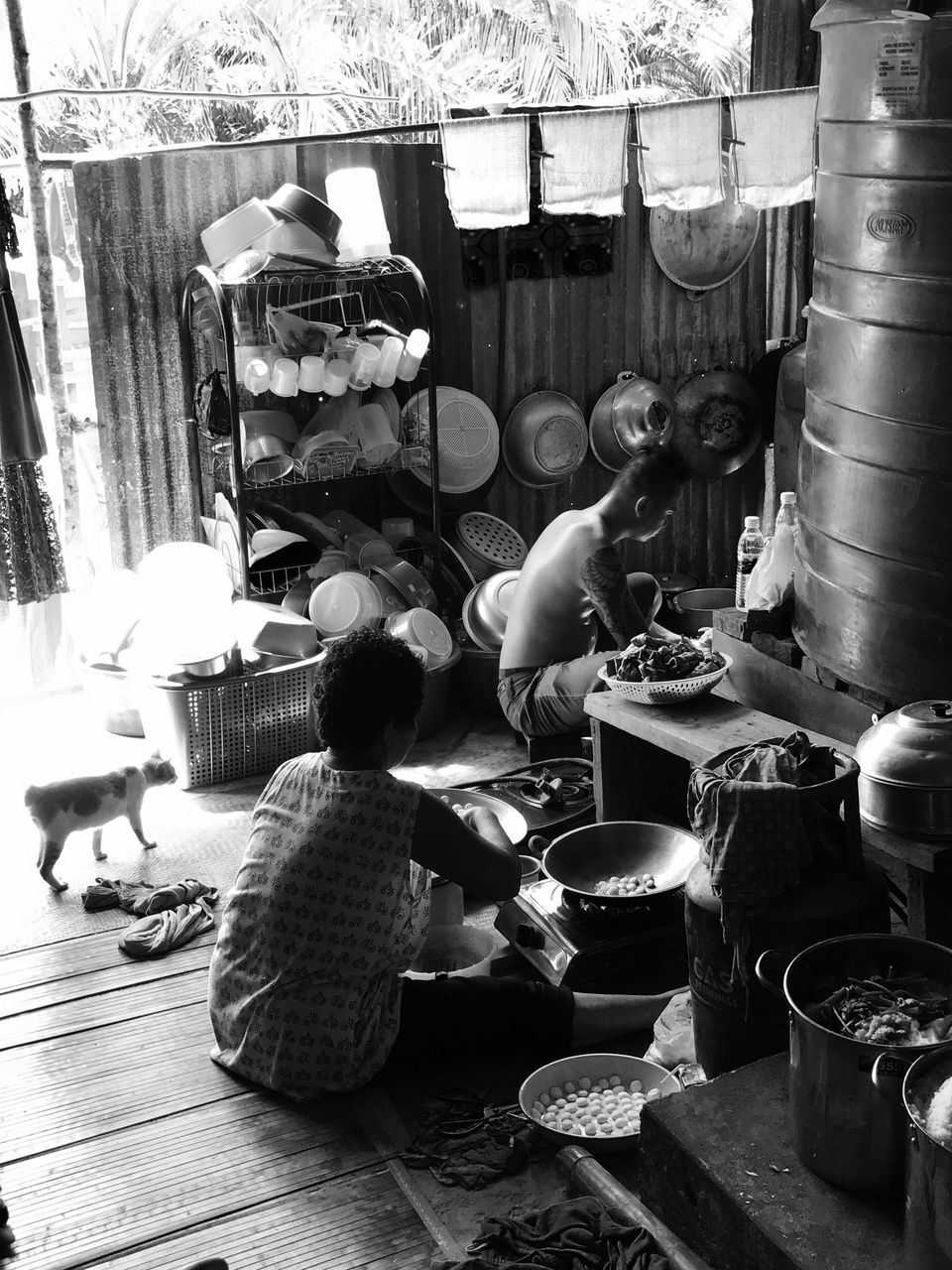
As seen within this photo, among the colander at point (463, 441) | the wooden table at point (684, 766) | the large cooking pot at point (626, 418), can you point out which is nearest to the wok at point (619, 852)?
the wooden table at point (684, 766)

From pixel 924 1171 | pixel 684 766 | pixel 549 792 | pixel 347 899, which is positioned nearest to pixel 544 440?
pixel 549 792

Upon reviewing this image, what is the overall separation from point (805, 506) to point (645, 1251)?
2.50 metres

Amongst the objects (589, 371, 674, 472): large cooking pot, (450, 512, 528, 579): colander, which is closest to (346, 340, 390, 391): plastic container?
(450, 512, 528, 579): colander

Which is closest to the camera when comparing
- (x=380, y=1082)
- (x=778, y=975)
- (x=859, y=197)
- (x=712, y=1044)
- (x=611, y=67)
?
(x=778, y=975)

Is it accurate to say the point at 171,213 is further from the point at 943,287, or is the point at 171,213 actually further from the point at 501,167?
the point at 943,287

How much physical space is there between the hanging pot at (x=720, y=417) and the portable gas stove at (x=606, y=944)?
4.32 m

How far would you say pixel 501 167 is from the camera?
20.5ft

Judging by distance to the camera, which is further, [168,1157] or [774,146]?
[774,146]

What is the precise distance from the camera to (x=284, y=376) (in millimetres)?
6285

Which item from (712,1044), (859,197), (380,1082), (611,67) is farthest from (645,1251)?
(611,67)

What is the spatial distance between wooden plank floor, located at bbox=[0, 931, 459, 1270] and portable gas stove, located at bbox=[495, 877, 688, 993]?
0.77 meters

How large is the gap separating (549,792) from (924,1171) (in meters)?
3.02

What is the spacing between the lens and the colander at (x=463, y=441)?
709 centimetres

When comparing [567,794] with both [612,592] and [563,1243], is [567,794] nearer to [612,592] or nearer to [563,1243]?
[612,592]
